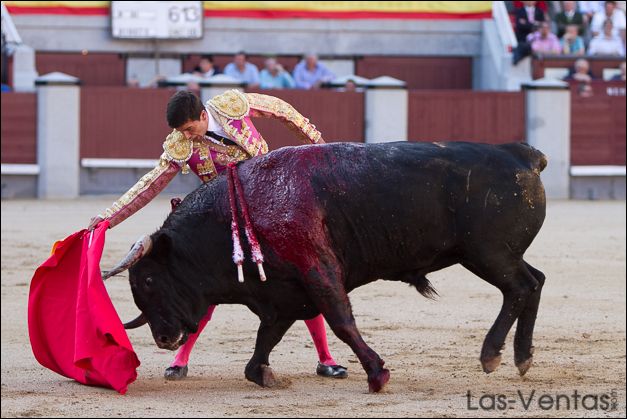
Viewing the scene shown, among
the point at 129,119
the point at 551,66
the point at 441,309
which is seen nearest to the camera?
the point at 441,309

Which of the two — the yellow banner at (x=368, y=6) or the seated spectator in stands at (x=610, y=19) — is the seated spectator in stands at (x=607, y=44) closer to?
the seated spectator in stands at (x=610, y=19)

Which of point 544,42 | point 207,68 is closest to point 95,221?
point 207,68

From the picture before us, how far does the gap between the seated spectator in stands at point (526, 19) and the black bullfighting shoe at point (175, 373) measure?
1092 cm

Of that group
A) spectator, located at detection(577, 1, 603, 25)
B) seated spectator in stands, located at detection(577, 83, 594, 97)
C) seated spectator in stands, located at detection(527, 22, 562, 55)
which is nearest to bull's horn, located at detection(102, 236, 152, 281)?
seated spectator in stands, located at detection(577, 83, 594, 97)

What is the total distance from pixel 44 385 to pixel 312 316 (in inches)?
38.8

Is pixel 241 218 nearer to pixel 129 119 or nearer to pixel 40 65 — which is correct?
pixel 129 119

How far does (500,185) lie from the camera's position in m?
4.99

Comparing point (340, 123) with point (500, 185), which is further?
point (340, 123)

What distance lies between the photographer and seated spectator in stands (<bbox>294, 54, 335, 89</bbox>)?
14.8 meters

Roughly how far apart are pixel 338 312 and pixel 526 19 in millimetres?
11256

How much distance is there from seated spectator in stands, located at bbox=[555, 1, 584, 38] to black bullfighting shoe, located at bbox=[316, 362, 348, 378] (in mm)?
11088

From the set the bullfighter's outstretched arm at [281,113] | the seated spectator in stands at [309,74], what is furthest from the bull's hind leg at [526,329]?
the seated spectator in stands at [309,74]

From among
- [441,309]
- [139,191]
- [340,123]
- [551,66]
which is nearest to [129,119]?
[340,123]

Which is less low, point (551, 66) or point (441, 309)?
point (551, 66)
